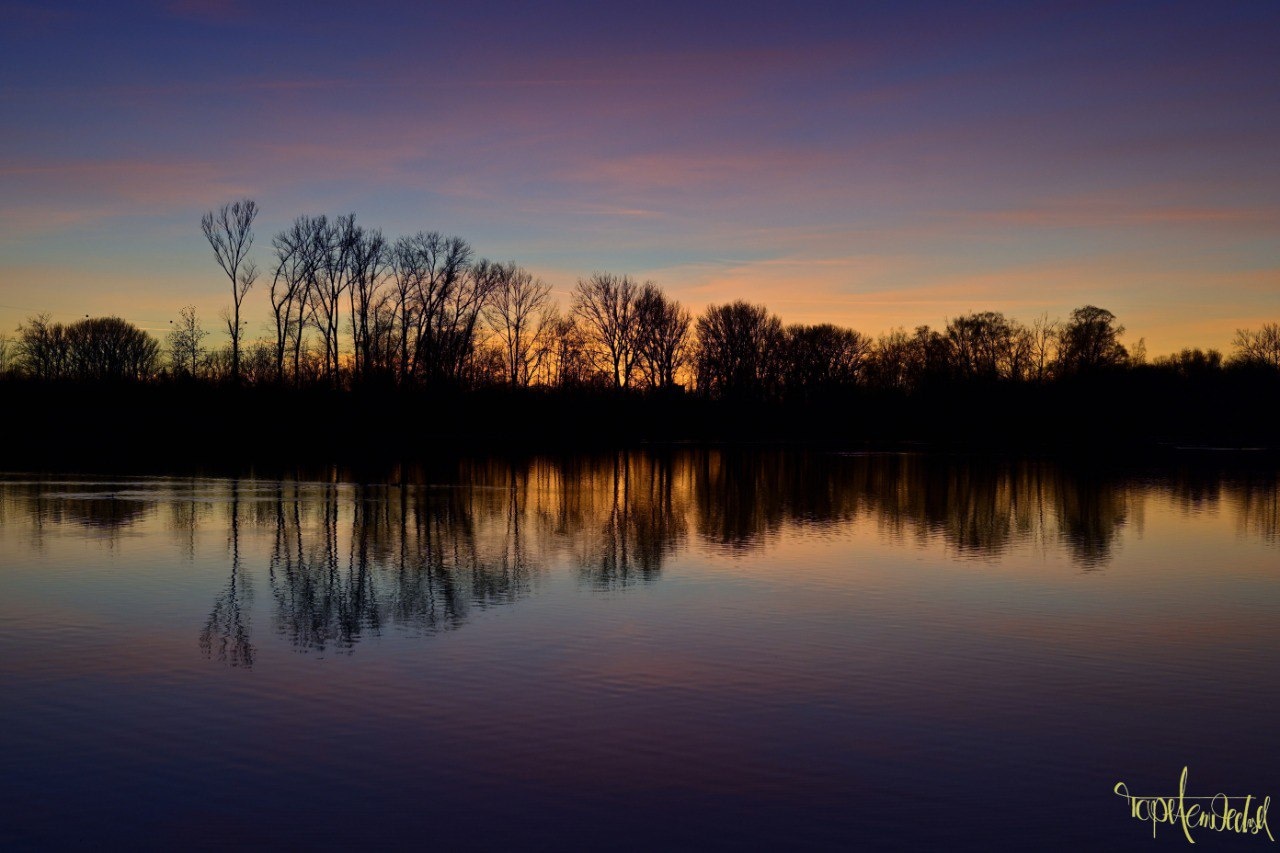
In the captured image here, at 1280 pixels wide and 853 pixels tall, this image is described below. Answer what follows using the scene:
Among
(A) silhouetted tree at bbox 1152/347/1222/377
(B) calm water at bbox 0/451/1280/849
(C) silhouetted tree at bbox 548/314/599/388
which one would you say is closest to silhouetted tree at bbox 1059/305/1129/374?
(A) silhouetted tree at bbox 1152/347/1222/377

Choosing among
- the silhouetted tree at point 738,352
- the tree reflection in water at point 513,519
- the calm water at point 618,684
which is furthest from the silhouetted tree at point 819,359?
the calm water at point 618,684

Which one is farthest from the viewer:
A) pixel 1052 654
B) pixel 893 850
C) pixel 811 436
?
pixel 811 436

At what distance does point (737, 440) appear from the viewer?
96812 millimetres

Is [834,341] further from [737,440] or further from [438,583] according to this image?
[438,583]

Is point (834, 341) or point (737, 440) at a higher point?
point (834, 341)

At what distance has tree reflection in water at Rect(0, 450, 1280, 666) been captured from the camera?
1719 cm

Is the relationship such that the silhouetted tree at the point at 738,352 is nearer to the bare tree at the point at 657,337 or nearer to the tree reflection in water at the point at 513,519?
the bare tree at the point at 657,337

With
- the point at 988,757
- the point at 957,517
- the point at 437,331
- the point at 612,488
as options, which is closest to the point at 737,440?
the point at 437,331

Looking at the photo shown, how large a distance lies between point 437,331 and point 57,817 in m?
80.5

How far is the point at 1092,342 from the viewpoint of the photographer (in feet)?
371

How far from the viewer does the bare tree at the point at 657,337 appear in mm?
108062

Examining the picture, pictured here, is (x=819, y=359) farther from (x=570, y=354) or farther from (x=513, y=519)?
(x=513, y=519)

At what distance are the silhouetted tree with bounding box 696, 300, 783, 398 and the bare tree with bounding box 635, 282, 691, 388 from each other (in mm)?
4212

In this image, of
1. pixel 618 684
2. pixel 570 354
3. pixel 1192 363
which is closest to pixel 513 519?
pixel 618 684
